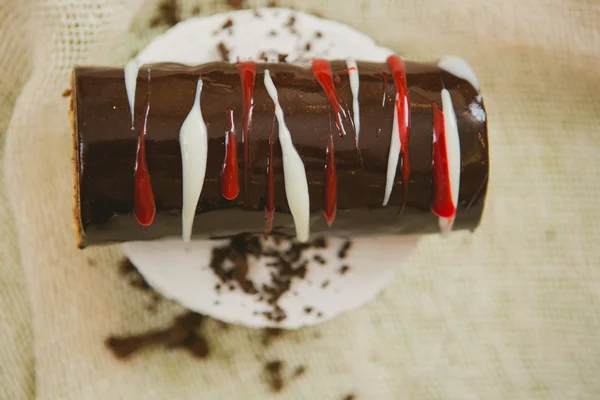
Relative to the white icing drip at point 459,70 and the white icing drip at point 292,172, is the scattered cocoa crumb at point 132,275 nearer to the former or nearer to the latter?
the white icing drip at point 292,172

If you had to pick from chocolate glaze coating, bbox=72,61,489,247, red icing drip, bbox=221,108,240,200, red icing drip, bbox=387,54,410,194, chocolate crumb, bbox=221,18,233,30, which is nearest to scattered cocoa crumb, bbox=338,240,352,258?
chocolate glaze coating, bbox=72,61,489,247

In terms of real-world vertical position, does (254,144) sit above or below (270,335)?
above

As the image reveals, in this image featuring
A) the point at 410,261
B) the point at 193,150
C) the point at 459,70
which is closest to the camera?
the point at 193,150

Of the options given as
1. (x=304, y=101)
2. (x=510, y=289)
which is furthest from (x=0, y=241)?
(x=510, y=289)

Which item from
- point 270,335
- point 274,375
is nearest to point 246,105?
point 270,335

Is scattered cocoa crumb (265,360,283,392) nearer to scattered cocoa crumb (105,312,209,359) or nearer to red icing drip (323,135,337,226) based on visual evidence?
scattered cocoa crumb (105,312,209,359)

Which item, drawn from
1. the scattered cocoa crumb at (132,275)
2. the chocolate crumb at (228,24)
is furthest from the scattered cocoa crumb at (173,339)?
the chocolate crumb at (228,24)

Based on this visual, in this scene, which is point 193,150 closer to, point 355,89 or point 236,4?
point 355,89
